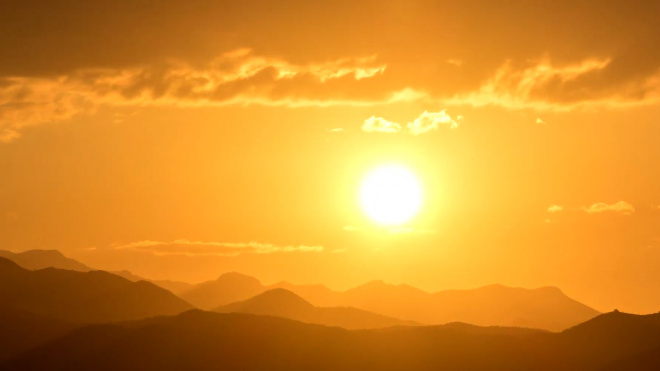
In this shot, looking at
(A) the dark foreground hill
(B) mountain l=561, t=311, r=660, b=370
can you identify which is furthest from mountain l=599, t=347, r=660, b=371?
(B) mountain l=561, t=311, r=660, b=370

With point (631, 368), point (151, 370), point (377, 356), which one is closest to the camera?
point (631, 368)

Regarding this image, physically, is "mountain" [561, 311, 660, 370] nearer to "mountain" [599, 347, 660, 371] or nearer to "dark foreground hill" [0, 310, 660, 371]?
"dark foreground hill" [0, 310, 660, 371]

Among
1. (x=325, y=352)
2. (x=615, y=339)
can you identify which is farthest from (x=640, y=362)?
(x=325, y=352)

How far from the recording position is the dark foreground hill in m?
182

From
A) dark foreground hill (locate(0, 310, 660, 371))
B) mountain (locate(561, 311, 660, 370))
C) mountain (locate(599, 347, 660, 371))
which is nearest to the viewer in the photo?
mountain (locate(599, 347, 660, 371))

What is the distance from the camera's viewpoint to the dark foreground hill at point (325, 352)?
18162 cm

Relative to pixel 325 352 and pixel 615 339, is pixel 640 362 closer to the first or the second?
pixel 615 339

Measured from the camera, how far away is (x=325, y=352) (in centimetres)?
19275

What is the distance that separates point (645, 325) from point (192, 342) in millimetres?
110926

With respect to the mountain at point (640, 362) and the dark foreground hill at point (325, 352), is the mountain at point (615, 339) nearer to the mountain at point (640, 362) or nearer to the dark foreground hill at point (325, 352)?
the dark foreground hill at point (325, 352)

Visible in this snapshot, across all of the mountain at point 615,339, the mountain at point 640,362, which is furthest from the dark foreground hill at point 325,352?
the mountain at point 640,362

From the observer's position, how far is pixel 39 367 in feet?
608

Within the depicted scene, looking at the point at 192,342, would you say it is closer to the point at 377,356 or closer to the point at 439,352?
the point at 377,356

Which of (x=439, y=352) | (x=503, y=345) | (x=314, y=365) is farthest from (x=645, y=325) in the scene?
(x=314, y=365)
